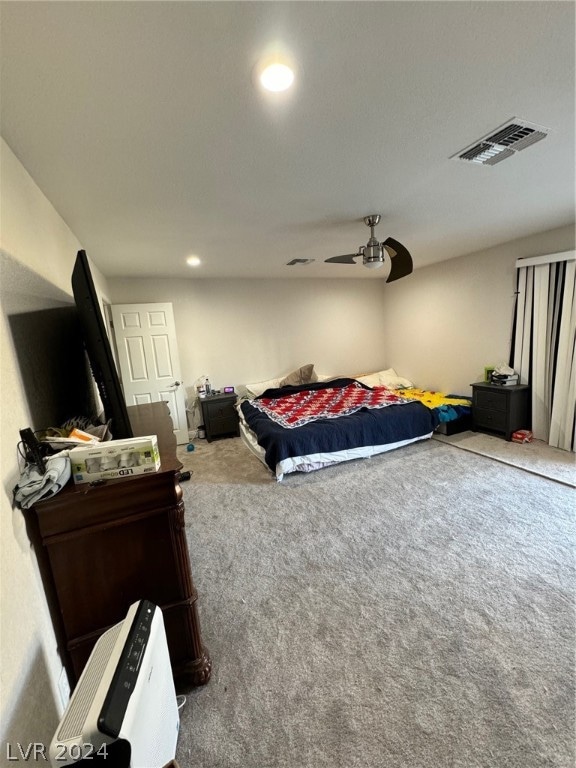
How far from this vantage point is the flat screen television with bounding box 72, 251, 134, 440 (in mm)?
1373

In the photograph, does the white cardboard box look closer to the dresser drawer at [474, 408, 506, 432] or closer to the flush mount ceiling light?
the flush mount ceiling light

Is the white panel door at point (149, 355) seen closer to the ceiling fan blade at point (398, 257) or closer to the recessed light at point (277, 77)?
the ceiling fan blade at point (398, 257)

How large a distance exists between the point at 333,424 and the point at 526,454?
6.89 ft

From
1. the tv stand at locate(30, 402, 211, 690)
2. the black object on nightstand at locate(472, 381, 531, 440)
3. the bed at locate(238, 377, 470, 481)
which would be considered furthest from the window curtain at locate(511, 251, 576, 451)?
the tv stand at locate(30, 402, 211, 690)

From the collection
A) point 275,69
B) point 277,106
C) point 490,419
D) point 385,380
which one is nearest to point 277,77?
point 275,69

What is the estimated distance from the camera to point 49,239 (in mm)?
1877

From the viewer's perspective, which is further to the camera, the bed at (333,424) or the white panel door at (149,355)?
the white panel door at (149,355)

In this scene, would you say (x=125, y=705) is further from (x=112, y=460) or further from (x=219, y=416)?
(x=219, y=416)

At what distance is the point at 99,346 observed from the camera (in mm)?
1410

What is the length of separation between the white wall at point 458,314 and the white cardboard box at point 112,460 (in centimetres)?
446

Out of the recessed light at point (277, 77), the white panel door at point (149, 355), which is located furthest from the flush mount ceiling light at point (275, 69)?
the white panel door at point (149, 355)

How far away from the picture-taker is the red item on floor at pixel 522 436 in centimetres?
374

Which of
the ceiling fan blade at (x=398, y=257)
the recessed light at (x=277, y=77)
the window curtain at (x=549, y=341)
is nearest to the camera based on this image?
the recessed light at (x=277, y=77)

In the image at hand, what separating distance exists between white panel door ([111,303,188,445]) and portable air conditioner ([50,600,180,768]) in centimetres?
360
